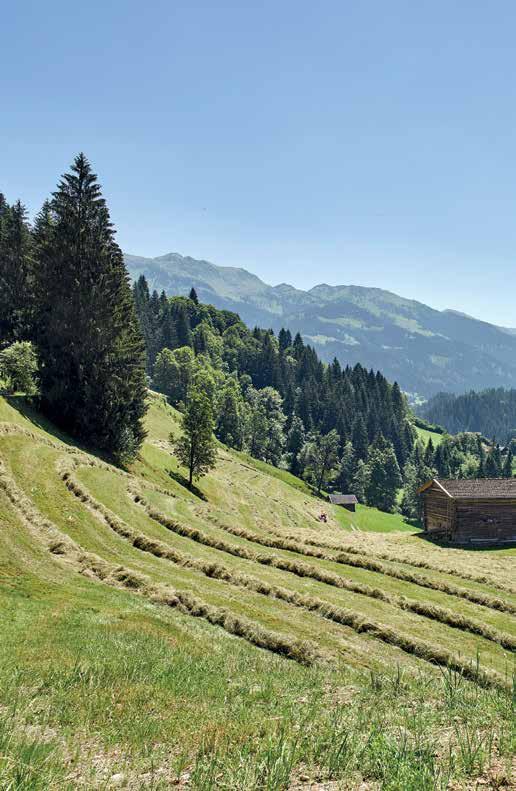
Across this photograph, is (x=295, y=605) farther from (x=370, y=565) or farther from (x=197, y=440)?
(x=197, y=440)

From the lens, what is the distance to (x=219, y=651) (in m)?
13.3

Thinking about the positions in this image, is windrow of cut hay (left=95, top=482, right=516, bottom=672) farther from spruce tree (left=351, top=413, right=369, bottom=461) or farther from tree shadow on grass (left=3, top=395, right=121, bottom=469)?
spruce tree (left=351, top=413, right=369, bottom=461)

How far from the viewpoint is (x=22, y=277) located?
60906mm

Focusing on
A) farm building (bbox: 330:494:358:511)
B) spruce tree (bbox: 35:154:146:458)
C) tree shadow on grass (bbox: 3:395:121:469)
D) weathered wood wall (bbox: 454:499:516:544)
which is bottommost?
farm building (bbox: 330:494:358:511)

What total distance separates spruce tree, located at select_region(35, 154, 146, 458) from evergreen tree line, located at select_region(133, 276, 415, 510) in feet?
208

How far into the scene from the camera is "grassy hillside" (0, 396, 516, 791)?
21.4ft

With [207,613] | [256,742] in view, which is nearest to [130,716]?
[256,742]

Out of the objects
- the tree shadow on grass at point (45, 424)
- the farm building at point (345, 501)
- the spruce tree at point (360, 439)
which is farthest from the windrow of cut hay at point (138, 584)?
the spruce tree at point (360, 439)

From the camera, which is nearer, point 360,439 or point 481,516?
point 481,516

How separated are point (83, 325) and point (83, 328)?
297 millimetres

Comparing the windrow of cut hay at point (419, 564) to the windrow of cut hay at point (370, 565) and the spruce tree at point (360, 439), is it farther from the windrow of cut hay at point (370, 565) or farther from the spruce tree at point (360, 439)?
the spruce tree at point (360, 439)

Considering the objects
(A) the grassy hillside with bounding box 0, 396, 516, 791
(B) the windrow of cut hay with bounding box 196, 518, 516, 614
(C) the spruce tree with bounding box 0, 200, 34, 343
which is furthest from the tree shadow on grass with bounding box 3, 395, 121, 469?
(B) the windrow of cut hay with bounding box 196, 518, 516, 614

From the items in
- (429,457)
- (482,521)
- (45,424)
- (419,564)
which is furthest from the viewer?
(429,457)

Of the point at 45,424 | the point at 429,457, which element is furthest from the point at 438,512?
the point at 429,457
